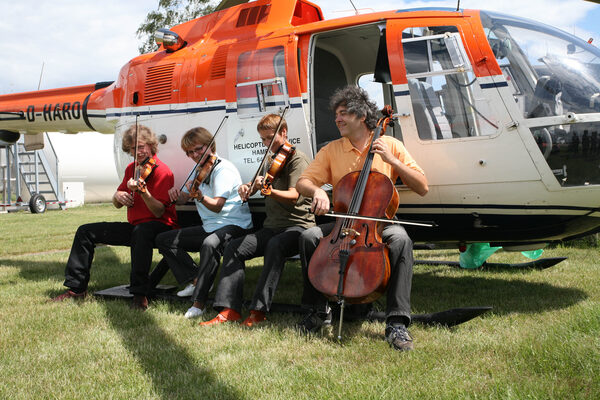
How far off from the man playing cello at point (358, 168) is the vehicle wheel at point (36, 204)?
15818 millimetres

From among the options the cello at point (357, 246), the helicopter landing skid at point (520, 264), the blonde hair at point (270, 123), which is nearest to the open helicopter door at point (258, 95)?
the blonde hair at point (270, 123)

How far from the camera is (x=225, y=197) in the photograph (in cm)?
426

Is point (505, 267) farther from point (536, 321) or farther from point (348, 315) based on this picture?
point (348, 315)

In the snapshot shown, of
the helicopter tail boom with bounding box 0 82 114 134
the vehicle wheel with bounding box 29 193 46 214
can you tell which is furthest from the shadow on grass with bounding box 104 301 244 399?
the vehicle wheel with bounding box 29 193 46 214

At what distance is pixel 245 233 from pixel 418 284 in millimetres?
1794

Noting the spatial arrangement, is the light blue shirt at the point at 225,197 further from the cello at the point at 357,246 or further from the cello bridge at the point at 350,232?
the cello bridge at the point at 350,232

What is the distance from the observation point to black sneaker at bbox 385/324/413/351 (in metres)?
3.03

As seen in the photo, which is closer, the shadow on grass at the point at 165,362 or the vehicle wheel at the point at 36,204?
the shadow on grass at the point at 165,362

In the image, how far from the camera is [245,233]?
4344mm

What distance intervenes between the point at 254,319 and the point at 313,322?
0.47m

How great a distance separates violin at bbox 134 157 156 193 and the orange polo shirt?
1.43 metres

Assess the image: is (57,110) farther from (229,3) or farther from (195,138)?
(195,138)

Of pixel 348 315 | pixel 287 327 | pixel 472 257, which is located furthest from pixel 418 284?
pixel 287 327

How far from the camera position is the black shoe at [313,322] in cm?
344
